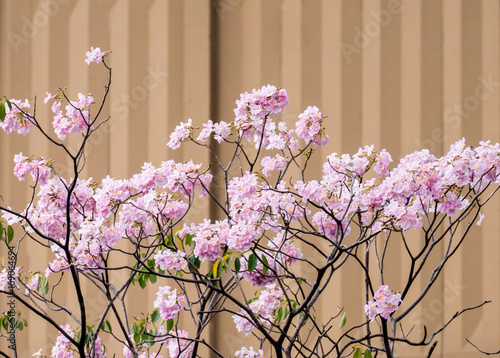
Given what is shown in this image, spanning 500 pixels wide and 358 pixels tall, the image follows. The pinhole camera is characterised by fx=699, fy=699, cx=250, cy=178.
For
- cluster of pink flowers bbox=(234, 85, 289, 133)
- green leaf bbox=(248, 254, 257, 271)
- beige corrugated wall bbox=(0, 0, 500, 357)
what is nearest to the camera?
green leaf bbox=(248, 254, 257, 271)

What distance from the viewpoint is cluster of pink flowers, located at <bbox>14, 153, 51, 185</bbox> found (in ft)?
5.18

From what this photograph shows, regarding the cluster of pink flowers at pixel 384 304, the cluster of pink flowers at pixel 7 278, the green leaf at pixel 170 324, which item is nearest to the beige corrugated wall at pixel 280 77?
the cluster of pink flowers at pixel 7 278

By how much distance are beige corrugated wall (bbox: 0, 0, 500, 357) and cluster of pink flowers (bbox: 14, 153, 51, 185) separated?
94 centimetres

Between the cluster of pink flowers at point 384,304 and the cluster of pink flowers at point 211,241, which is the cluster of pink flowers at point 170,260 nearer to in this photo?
the cluster of pink flowers at point 211,241

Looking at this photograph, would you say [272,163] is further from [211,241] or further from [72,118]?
[72,118]

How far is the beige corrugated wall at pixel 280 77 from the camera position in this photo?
8.38ft

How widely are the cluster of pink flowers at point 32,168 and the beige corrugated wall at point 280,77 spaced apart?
936mm

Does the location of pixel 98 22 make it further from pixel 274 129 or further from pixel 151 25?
pixel 274 129

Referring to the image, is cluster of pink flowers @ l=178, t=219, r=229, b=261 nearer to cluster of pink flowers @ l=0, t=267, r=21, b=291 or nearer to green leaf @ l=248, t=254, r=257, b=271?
green leaf @ l=248, t=254, r=257, b=271

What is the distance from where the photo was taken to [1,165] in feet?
8.45

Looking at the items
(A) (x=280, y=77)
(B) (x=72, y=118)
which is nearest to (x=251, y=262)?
(B) (x=72, y=118)

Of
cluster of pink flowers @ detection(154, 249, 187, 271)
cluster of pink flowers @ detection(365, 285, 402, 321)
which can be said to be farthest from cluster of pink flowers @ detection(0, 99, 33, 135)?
cluster of pink flowers @ detection(365, 285, 402, 321)

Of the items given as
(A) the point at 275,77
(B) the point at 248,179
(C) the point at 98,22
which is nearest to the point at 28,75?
(C) the point at 98,22

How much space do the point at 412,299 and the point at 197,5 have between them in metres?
1.34
